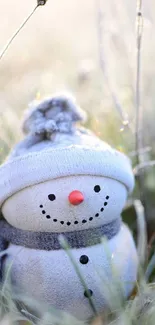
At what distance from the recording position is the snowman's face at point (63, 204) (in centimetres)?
66

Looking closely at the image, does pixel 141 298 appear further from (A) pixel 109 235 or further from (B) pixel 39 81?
(B) pixel 39 81

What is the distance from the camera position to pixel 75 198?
0.65 metres

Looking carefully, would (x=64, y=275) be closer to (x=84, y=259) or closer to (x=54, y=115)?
(x=84, y=259)

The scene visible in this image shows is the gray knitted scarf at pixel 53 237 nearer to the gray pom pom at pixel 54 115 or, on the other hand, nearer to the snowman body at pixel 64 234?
the snowman body at pixel 64 234

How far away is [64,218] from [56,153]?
7 cm

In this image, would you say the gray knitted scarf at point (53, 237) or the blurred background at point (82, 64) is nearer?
the gray knitted scarf at point (53, 237)

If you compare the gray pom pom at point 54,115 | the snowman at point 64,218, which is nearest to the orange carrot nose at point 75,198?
the snowman at point 64,218

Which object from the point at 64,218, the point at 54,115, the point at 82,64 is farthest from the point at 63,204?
the point at 82,64

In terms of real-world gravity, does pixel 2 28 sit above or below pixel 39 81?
above

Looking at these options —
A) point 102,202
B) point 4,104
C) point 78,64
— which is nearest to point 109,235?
point 102,202

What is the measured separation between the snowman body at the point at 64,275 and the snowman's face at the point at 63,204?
31mm

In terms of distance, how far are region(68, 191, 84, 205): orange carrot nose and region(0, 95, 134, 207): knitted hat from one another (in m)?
0.02

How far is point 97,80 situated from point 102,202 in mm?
456

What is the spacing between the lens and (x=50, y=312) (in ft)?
2.06
